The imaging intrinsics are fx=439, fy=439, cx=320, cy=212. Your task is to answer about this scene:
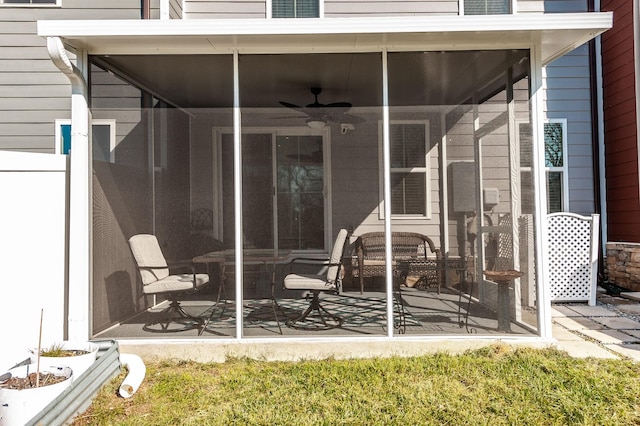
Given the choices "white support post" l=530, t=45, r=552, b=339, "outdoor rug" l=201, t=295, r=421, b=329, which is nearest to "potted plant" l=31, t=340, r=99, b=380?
"outdoor rug" l=201, t=295, r=421, b=329

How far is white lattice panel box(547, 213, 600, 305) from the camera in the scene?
5.41m

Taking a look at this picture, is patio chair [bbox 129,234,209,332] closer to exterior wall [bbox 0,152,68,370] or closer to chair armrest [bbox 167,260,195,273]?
chair armrest [bbox 167,260,195,273]

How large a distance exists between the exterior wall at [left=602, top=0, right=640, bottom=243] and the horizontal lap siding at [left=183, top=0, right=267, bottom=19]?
4.89 m

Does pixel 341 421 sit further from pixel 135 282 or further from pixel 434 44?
pixel 434 44

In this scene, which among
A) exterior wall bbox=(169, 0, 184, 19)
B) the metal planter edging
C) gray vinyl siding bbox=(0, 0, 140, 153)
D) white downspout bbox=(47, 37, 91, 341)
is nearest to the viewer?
the metal planter edging

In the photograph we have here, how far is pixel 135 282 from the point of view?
3.76m

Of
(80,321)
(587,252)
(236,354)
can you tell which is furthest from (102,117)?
(587,252)

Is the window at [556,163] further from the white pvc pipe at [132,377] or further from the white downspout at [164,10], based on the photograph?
the white pvc pipe at [132,377]

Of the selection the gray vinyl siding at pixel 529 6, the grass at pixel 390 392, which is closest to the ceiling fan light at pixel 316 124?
the grass at pixel 390 392

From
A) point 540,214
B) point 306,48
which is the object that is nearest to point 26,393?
point 306,48

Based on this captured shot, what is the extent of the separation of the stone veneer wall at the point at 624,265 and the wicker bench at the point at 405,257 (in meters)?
3.74

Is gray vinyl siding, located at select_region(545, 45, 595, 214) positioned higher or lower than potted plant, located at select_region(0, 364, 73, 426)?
higher

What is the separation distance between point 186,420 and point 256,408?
1.32 feet

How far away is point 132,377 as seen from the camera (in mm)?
2904
